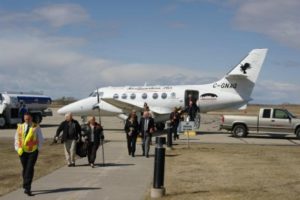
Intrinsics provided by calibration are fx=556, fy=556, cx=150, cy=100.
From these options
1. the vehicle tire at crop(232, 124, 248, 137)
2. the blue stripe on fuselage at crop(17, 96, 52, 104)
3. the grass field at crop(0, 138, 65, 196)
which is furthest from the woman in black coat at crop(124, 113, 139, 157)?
the blue stripe on fuselage at crop(17, 96, 52, 104)

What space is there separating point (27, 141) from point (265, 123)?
21237mm

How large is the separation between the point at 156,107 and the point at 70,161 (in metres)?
18.8

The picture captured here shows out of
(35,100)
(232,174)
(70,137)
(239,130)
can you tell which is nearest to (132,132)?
(70,137)

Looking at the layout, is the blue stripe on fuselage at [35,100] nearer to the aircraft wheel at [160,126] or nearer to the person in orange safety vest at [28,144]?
the aircraft wheel at [160,126]

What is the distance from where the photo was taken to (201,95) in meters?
34.1

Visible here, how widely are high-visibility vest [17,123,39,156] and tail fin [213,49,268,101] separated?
23046mm

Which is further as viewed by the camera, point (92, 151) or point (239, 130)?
point (239, 130)

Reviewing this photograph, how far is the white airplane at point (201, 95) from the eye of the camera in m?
33.7

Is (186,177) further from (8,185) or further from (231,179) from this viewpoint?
(8,185)

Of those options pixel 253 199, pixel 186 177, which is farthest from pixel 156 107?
pixel 253 199

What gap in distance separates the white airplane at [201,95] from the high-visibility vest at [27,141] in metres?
21.1

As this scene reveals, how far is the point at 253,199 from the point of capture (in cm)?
1079

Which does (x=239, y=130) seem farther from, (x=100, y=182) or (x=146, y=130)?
(x=100, y=182)

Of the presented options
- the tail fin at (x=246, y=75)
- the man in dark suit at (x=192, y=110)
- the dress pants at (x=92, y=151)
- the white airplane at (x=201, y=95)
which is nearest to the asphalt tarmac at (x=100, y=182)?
the dress pants at (x=92, y=151)
